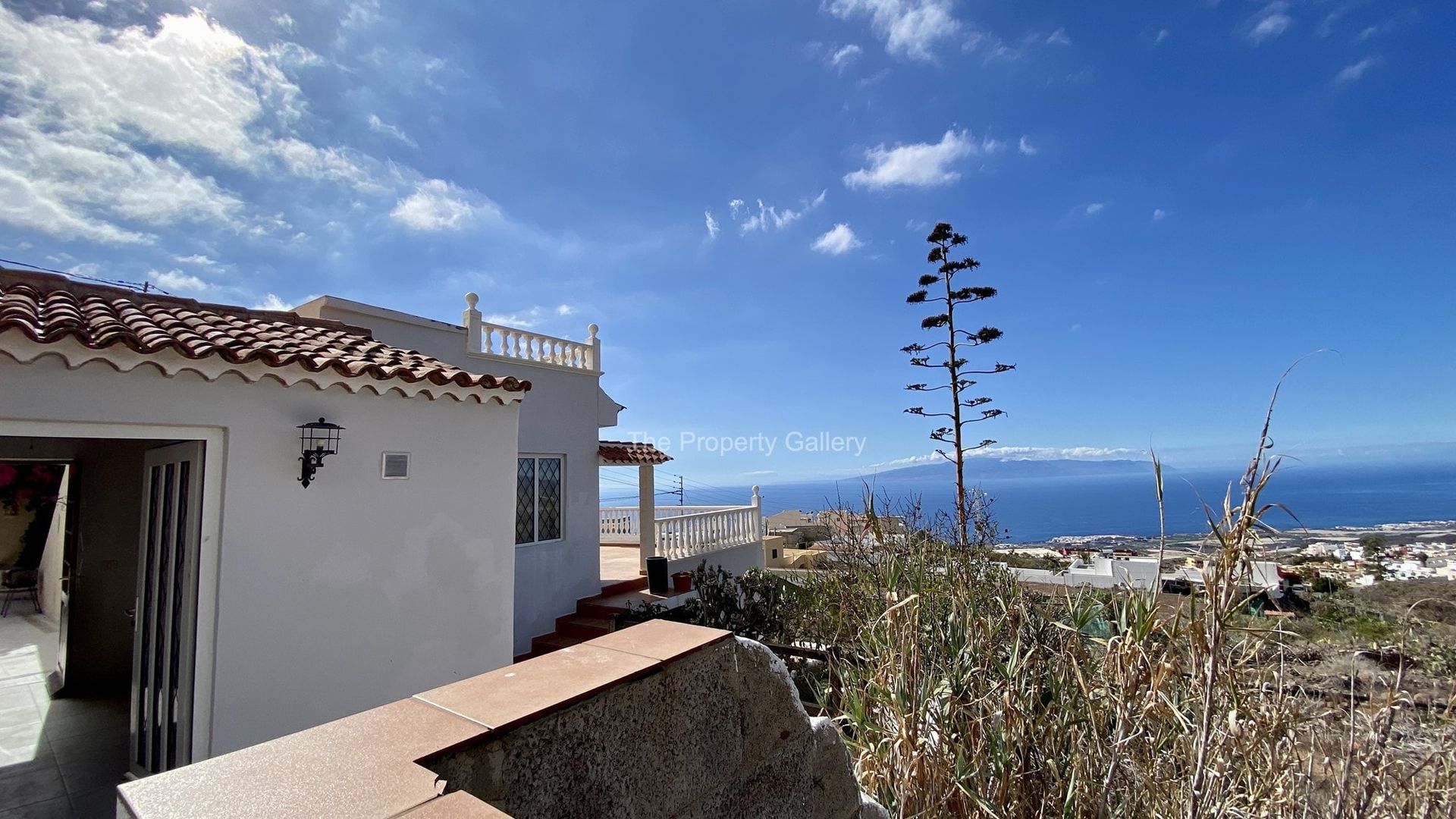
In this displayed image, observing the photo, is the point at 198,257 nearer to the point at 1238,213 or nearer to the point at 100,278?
the point at 100,278

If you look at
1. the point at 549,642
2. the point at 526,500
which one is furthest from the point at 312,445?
the point at 549,642

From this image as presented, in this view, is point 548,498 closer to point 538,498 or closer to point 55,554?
point 538,498

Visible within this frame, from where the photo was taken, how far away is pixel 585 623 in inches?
Result: 386

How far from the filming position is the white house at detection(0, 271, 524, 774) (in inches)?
145

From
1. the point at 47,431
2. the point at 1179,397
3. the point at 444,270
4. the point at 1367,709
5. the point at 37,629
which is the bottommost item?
the point at 37,629

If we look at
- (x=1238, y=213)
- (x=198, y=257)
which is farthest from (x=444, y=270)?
(x=1238, y=213)

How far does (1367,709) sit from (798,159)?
9.75m

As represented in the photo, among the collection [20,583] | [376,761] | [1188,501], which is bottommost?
[20,583]

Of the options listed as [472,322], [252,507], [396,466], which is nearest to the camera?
[252,507]

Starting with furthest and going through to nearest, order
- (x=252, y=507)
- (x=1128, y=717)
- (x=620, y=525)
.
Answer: (x=620, y=525) → (x=252, y=507) → (x=1128, y=717)

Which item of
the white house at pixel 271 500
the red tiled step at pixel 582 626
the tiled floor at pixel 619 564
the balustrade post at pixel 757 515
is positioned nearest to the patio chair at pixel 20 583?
the white house at pixel 271 500

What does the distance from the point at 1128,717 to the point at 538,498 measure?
8933 millimetres

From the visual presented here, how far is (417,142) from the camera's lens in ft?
27.7

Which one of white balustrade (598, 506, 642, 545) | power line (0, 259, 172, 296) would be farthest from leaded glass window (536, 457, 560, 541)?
white balustrade (598, 506, 642, 545)
